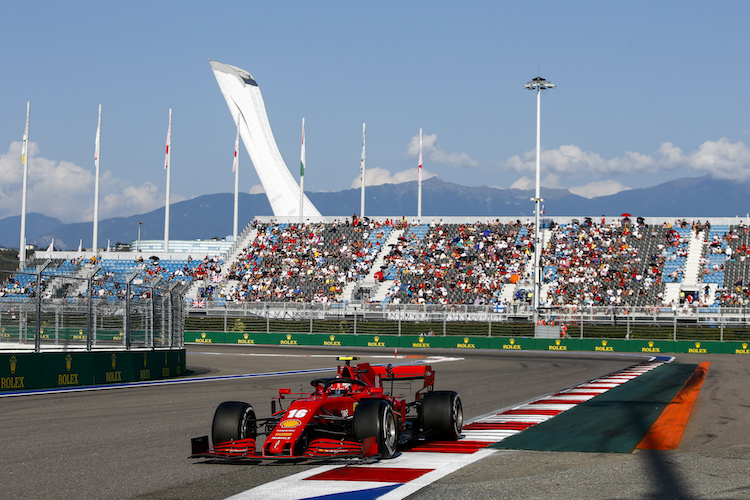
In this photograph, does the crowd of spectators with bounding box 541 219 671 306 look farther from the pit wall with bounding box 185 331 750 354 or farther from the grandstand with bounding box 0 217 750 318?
the pit wall with bounding box 185 331 750 354

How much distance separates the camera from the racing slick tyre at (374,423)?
8.59 meters

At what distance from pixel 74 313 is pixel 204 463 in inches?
498

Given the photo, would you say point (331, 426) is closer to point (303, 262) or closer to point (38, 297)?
point (38, 297)

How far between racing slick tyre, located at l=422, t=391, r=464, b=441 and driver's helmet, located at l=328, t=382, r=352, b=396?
3.20ft

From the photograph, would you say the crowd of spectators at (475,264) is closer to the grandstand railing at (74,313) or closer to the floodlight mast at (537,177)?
the floodlight mast at (537,177)

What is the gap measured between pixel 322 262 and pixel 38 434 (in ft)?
149

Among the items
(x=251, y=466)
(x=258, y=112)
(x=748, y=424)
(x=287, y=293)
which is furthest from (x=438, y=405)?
(x=258, y=112)

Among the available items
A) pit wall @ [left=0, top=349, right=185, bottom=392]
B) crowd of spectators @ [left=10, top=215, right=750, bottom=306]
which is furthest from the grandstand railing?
crowd of spectators @ [left=10, top=215, right=750, bottom=306]

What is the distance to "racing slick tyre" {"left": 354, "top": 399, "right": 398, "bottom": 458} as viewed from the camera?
8594 mm

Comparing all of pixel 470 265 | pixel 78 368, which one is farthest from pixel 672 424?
pixel 470 265

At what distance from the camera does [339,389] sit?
9852mm

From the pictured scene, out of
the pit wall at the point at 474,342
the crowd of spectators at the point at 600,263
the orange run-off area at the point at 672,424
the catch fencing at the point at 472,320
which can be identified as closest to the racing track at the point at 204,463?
A: the orange run-off area at the point at 672,424

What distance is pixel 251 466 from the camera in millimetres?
8609

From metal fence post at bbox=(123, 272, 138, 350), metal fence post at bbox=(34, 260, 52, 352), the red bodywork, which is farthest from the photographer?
metal fence post at bbox=(123, 272, 138, 350)
